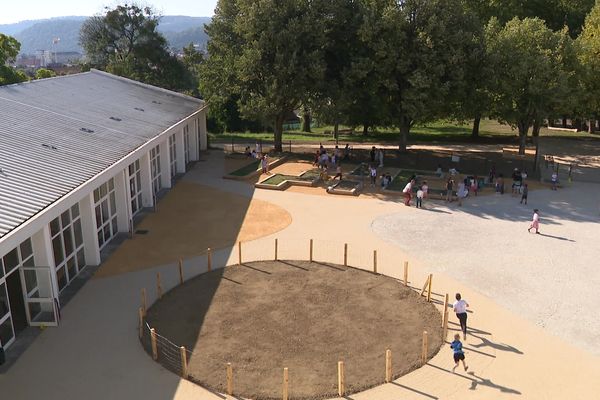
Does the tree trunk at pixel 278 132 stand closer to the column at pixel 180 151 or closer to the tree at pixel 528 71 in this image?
the column at pixel 180 151

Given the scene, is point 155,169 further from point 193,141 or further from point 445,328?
point 445,328

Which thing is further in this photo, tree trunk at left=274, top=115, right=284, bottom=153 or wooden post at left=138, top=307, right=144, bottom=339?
tree trunk at left=274, top=115, right=284, bottom=153

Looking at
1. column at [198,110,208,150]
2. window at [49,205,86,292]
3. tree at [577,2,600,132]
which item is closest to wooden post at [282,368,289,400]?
window at [49,205,86,292]

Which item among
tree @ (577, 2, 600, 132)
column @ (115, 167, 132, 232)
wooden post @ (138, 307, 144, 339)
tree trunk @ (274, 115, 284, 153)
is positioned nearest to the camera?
wooden post @ (138, 307, 144, 339)

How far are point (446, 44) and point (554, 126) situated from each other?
30016 mm

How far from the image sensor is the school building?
15148mm

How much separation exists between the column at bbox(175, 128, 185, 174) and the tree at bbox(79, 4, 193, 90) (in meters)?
24.7

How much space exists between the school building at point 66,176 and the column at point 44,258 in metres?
0.03

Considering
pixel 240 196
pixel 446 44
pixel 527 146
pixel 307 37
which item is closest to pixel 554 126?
pixel 527 146

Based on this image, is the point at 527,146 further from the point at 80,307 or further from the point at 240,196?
the point at 80,307

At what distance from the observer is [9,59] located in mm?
54375

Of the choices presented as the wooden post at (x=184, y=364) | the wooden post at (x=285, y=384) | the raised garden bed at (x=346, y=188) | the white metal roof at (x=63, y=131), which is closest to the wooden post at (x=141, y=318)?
the wooden post at (x=184, y=364)

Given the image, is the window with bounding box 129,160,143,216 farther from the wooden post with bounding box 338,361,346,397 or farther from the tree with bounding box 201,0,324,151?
the wooden post with bounding box 338,361,346,397

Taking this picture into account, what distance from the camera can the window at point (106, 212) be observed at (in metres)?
21.0
